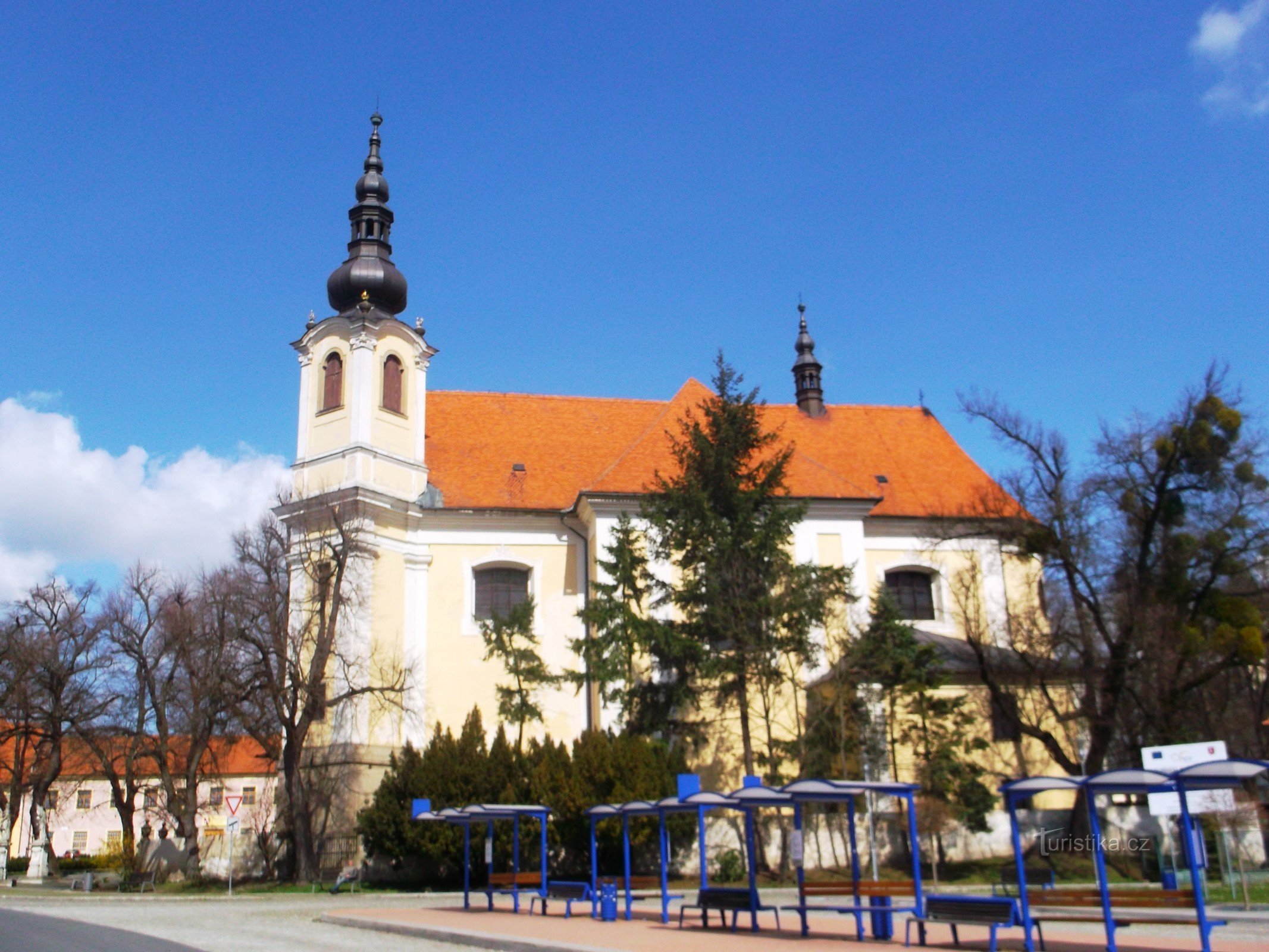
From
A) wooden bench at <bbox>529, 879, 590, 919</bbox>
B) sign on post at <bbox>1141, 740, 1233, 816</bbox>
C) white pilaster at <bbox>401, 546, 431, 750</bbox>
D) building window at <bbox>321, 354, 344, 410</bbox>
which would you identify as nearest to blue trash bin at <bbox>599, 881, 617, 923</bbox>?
wooden bench at <bbox>529, 879, 590, 919</bbox>

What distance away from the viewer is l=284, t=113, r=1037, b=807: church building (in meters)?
28.2

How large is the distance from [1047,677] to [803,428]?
12.4 metres

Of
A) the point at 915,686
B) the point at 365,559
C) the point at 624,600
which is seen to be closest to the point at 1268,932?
the point at 915,686

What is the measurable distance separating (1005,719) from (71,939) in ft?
63.8

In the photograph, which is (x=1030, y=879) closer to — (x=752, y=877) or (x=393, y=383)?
(x=752, y=877)

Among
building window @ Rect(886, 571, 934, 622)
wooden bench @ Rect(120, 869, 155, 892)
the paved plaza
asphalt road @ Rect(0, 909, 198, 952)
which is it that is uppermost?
building window @ Rect(886, 571, 934, 622)

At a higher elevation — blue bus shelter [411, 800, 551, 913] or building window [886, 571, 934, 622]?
building window [886, 571, 934, 622]

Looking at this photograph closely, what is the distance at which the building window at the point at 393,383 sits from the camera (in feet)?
98.3

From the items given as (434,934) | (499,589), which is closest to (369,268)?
(499,589)

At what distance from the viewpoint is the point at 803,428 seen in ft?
114

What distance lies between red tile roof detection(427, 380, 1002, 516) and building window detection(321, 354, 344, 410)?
9.81ft

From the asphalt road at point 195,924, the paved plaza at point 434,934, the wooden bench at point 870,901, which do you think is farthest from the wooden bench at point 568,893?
the wooden bench at point 870,901

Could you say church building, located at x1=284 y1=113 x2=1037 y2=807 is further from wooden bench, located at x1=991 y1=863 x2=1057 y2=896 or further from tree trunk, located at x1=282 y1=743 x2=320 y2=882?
wooden bench, located at x1=991 y1=863 x2=1057 y2=896

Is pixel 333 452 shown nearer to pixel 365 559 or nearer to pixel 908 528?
pixel 365 559
